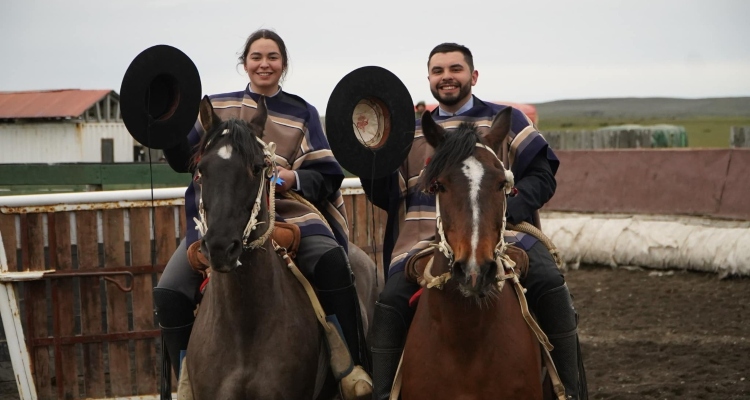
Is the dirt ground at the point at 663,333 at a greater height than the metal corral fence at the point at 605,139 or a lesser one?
lesser

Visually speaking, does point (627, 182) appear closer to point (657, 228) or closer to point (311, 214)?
point (657, 228)

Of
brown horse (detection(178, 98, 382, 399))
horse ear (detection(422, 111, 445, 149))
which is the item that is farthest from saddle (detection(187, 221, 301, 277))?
horse ear (detection(422, 111, 445, 149))

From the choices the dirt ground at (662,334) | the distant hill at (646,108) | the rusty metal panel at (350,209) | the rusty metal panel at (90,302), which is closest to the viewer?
the rusty metal panel at (90,302)

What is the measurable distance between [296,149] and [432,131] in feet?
4.53

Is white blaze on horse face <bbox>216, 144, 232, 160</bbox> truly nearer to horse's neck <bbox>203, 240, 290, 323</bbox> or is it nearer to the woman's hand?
horse's neck <bbox>203, 240, 290, 323</bbox>

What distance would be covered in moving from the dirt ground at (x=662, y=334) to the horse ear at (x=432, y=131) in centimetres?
412

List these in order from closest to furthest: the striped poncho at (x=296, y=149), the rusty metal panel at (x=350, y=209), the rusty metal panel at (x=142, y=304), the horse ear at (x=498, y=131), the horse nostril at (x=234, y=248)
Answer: the horse nostril at (x=234, y=248) → the horse ear at (x=498, y=131) → the striped poncho at (x=296, y=149) → the rusty metal panel at (x=142, y=304) → the rusty metal panel at (x=350, y=209)

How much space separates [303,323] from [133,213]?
2544 millimetres

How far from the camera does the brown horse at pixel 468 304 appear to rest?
4258 mm

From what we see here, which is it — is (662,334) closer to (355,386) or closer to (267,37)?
(355,386)

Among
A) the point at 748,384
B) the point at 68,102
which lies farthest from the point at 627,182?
the point at 68,102

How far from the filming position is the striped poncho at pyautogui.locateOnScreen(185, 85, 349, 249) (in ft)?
18.5

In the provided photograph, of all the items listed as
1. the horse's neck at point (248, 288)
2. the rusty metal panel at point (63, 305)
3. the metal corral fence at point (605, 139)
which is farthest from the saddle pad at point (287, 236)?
the metal corral fence at point (605, 139)

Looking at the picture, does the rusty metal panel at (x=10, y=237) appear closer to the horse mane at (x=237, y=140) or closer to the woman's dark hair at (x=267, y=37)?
the woman's dark hair at (x=267, y=37)
